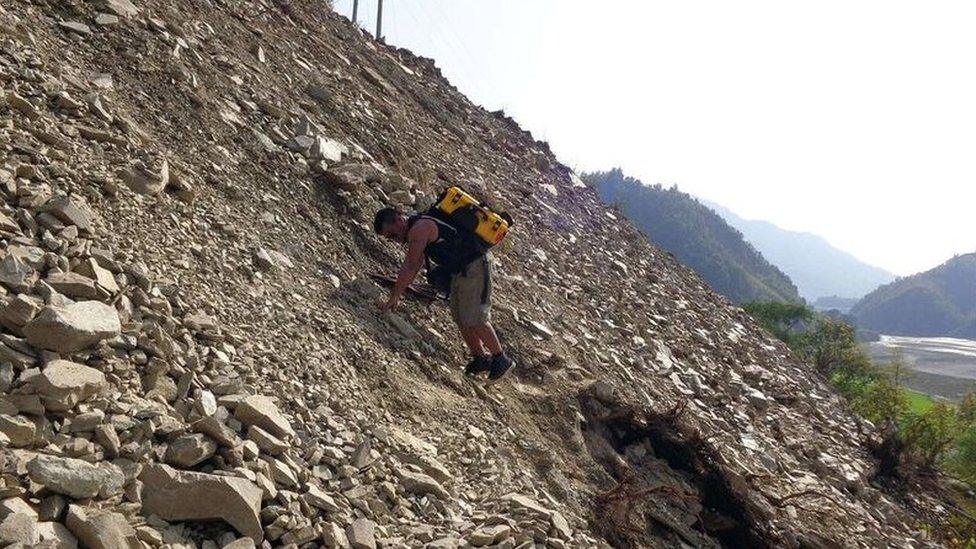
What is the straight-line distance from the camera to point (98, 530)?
2338 millimetres

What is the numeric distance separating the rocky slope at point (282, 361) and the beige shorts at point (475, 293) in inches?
15.2

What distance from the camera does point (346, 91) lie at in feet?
31.2

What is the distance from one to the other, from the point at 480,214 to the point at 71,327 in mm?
3453

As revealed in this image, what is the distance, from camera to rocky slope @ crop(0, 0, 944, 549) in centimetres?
279

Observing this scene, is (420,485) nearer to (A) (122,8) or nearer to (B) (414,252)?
(B) (414,252)

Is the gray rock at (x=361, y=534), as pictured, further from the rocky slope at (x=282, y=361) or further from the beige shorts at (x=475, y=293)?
the beige shorts at (x=475, y=293)

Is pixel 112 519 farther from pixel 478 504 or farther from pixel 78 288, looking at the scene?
pixel 478 504

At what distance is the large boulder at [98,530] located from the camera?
7.63ft

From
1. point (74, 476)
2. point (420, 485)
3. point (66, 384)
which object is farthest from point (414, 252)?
point (74, 476)

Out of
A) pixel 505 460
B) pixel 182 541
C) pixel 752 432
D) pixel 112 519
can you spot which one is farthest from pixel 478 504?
pixel 752 432

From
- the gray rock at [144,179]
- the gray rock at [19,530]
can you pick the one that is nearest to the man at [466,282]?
the gray rock at [144,179]

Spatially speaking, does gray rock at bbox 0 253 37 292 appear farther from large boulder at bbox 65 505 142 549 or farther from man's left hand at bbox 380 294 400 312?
man's left hand at bbox 380 294 400 312

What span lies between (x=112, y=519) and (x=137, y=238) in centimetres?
217

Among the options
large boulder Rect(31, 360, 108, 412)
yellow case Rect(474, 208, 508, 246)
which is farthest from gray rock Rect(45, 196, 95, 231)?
yellow case Rect(474, 208, 508, 246)
